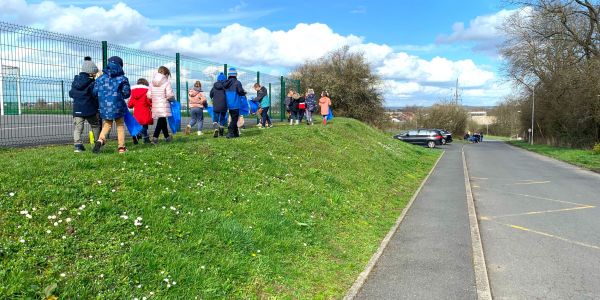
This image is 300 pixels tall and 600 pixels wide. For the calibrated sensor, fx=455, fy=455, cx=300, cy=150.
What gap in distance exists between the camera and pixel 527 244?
6.90 m

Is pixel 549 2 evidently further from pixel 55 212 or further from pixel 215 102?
pixel 55 212

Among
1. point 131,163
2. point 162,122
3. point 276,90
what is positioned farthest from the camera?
point 276,90

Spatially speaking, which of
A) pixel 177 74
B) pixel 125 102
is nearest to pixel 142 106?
pixel 125 102

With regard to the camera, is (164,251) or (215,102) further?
(215,102)

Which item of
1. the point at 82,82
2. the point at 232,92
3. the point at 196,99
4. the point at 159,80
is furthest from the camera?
the point at 196,99

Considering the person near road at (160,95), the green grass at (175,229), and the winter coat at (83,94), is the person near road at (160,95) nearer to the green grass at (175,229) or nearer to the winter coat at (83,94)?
the green grass at (175,229)

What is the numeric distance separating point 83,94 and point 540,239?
7626mm

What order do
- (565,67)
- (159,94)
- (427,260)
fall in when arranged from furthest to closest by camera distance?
(565,67) → (159,94) → (427,260)

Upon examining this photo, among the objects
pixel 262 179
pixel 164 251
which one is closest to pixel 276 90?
pixel 262 179

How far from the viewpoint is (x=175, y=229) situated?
181 inches

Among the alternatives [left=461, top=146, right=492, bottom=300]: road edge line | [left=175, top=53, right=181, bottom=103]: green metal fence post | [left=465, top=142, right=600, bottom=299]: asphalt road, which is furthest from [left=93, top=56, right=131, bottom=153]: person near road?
[left=175, top=53, right=181, bottom=103]: green metal fence post

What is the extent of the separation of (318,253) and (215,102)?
5.66 metres

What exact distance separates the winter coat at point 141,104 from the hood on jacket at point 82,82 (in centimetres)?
152

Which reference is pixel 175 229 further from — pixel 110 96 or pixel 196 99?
pixel 196 99
